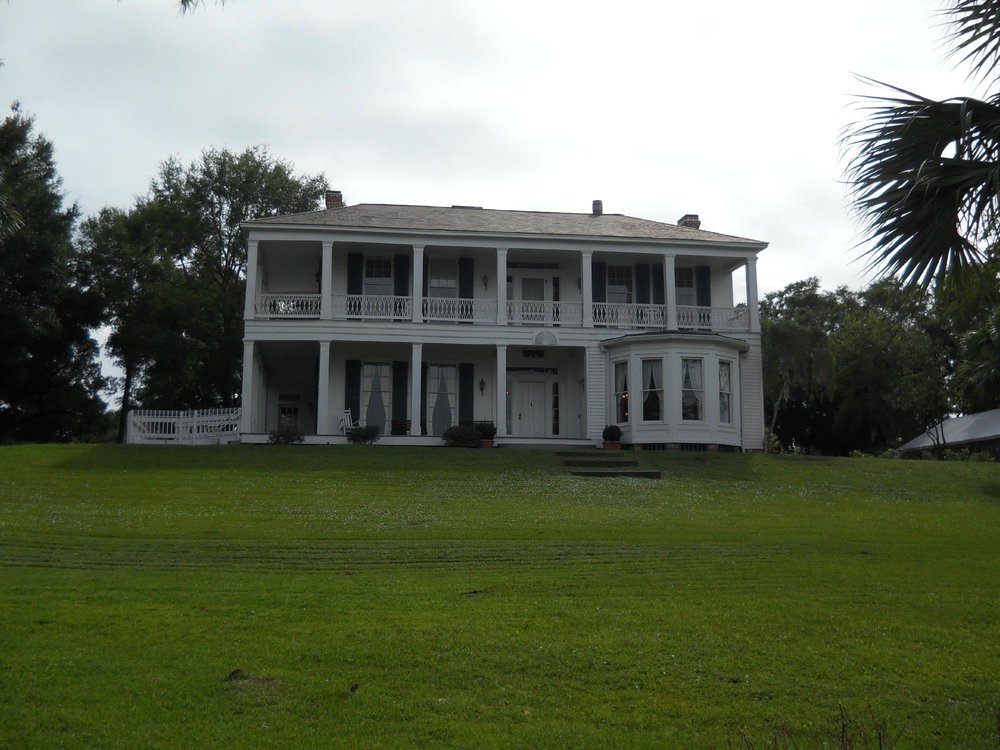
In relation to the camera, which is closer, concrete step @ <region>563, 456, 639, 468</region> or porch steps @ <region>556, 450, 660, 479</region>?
porch steps @ <region>556, 450, 660, 479</region>

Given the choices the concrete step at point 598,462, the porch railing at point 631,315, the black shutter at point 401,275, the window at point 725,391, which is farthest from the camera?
the black shutter at point 401,275

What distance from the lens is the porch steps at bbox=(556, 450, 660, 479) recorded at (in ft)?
71.2

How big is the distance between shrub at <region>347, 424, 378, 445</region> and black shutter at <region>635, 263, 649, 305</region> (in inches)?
367

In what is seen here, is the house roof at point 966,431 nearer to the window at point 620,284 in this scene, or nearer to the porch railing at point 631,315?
the porch railing at point 631,315

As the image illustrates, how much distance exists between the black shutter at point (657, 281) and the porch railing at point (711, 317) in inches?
38.3

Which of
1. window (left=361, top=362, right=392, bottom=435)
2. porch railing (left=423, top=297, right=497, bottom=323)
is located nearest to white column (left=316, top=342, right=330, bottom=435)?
→ window (left=361, top=362, right=392, bottom=435)

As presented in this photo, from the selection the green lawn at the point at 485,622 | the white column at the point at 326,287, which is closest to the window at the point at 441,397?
the white column at the point at 326,287

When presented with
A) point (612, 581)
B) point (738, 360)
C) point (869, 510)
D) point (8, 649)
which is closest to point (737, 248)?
point (738, 360)

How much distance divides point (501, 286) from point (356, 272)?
442 centimetres

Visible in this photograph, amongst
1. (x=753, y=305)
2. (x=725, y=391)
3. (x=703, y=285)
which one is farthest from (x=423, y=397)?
(x=753, y=305)

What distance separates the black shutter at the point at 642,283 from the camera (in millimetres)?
30266

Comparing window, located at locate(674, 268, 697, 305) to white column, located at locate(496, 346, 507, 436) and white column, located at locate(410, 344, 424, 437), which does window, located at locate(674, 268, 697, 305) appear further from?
white column, located at locate(410, 344, 424, 437)

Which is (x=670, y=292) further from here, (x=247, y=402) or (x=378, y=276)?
(x=247, y=402)

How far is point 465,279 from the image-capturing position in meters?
29.7
